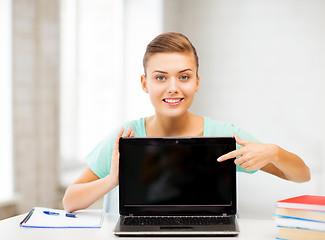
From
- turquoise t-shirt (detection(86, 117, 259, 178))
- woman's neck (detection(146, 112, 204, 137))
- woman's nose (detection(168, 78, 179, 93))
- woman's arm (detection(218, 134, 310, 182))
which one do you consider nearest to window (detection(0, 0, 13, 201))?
turquoise t-shirt (detection(86, 117, 259, 178))

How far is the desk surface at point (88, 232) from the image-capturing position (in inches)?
43.4

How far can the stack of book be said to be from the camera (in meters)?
1.02

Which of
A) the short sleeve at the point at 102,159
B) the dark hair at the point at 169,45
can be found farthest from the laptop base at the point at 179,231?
the dark hair at the point at 169,45

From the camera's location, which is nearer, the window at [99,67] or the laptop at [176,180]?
the laptop at [176,180]

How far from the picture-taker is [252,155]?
117cm

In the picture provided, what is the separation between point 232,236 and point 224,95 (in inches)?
102

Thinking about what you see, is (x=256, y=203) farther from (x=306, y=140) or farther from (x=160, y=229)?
(x=160, y=229)

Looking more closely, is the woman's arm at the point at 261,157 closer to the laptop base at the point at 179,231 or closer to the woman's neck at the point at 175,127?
the laptop base at the point at 179,231

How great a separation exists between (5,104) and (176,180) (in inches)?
53.4

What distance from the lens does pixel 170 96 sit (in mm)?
1394

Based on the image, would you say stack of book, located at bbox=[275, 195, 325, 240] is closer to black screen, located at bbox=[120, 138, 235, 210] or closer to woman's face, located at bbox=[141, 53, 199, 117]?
black screen, located at bbox=[120, 138, 235, 210]

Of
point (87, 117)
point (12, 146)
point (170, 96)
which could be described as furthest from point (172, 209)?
point (87, 117)

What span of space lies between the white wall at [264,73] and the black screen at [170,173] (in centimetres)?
238

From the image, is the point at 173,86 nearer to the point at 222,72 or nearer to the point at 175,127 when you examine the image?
the point at 175,127
